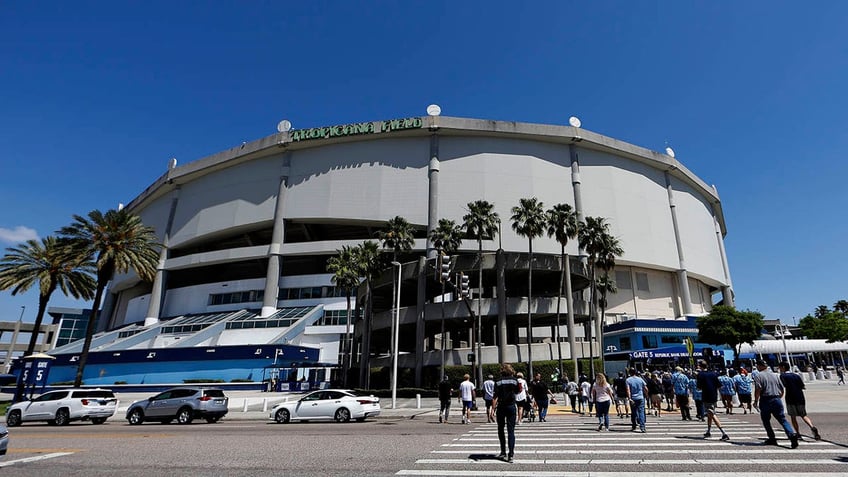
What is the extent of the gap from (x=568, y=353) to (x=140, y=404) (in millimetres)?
32264

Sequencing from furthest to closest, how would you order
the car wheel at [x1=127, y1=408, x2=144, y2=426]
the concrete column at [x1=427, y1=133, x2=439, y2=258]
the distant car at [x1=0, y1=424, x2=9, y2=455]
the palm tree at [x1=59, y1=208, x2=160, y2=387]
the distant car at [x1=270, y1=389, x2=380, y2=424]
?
the concrete column at [x1=427, y1=133, x2=439, y2=258]
the palm tree at [x1=59, y1=208, x2=160, y2=387]
the car wheel at [x1=127, y1=408, x2=144, y2=426]
the distant car at [x1=270, y1=389, x2=380, y2=424]
the distant car at [x1=0, y1=424, x2=9, y2=455]

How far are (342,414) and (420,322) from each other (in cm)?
2126

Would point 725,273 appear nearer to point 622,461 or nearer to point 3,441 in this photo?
point 622,461

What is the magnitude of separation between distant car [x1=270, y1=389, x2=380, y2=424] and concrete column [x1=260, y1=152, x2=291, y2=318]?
42.7 metres

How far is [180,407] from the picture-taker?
19.9 meters

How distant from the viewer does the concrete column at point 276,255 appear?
6206cm

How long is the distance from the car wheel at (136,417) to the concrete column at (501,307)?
26213 millimetres

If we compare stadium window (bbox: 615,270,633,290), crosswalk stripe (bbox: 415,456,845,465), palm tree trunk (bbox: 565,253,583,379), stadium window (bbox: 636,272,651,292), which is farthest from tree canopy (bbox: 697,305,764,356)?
crosswalk stripe (bbox: 415,456,845,465)

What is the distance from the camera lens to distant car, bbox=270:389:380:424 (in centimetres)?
1995

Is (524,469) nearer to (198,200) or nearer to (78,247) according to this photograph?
(78,247)

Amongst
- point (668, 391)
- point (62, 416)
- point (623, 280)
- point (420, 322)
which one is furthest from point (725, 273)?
point (62, 416)

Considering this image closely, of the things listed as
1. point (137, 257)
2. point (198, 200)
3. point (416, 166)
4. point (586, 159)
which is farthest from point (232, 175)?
point (586, 159)

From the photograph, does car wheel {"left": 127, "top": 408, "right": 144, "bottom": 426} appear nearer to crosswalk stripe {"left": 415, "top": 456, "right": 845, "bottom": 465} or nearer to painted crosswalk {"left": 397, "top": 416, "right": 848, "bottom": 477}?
painted crosswalk {"left": 397, "top": 416, "right": 848, "bottom": 477}

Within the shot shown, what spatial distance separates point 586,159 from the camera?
6938 cm
